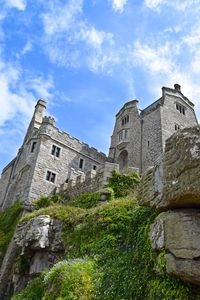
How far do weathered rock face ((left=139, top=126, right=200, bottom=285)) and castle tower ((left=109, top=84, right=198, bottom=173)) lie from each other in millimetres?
18252

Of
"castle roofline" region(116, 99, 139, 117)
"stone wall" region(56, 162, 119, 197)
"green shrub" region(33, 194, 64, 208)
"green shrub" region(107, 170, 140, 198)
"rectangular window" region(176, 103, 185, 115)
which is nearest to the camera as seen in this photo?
"green shrub" region(107, 170, 140, 198)

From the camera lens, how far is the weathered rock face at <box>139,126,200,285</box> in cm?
527

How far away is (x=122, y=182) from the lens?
15.9m

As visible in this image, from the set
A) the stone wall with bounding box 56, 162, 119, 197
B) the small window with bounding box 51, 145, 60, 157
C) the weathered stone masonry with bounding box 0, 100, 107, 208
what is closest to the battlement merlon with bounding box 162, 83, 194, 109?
the weathered stone masonry with bounding box 0, 100, 107, 208

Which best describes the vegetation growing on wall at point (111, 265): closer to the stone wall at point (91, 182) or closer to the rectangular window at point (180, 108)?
the stone wall at point (91, 182)

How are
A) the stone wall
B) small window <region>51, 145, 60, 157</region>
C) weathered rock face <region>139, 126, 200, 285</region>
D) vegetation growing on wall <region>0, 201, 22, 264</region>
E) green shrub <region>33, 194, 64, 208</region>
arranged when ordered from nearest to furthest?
weathered rock face <region>139, 126, 200, 285</region>
the stone wall
vegetation growing on wall <region>0, 201, 22, 264</region>
green shrub <region>33, 194, 64, 208</region>
small window <region>51, 145, 60, 157</region>

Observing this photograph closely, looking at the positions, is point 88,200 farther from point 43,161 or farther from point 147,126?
point 147,126

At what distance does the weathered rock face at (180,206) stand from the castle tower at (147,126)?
59.9 feet

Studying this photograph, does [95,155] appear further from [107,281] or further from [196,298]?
[196,298]

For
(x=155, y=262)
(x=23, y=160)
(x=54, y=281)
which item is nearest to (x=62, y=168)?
(x=23, y=160)

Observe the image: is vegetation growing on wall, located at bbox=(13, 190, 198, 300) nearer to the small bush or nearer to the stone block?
the stone block

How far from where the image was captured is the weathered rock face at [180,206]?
17.3 ft

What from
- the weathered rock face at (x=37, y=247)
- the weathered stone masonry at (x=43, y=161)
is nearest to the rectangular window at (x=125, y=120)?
the weathered stone masonry at (x=43, y=161)

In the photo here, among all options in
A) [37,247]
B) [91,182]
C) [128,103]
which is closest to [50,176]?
[91,182]
